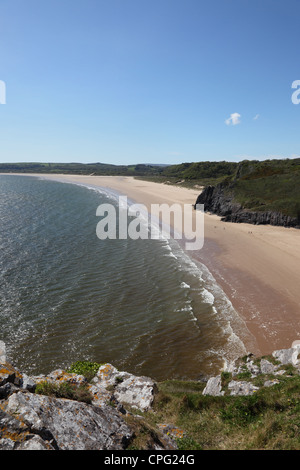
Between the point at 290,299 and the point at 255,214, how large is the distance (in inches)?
1031

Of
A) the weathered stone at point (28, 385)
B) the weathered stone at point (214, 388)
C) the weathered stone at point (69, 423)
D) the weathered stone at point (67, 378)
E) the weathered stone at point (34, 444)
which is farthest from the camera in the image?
the weathered stone at point (214, 388)

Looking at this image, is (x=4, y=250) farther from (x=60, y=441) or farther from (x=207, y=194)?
(x=207, y=194)

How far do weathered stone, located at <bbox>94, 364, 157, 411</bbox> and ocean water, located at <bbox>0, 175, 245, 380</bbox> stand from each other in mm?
2590

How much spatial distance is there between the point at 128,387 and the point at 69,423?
451 centimetres

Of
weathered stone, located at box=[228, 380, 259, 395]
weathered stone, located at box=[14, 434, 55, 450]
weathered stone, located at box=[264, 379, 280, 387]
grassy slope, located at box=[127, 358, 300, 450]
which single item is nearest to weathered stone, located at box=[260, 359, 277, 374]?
grassy slope, located at box=[127, 358, 300, 450]

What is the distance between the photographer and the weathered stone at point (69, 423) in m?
5.19

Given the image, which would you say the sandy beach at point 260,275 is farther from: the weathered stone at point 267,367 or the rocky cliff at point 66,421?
the rocky cliff at point 66,421

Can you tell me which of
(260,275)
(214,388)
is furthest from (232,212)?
(214,388)

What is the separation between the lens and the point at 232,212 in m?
47.1

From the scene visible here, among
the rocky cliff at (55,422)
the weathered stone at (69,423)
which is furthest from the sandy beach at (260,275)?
the weathered stone at (69,423)

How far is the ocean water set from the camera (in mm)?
13617

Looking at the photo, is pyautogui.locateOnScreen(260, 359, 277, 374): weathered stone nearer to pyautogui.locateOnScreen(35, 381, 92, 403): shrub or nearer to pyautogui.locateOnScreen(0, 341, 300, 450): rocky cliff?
pyautogui.locateOnScreen(0, 341, 300, 450): rocky cliff

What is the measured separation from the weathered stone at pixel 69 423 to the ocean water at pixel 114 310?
7127mm
